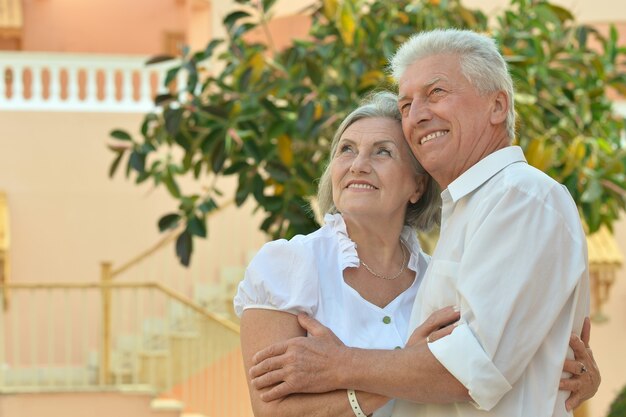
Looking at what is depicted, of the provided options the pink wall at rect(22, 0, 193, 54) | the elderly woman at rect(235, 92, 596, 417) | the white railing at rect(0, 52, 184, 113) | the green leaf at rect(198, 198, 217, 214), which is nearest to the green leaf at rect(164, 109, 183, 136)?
the green leaf at rect(198, 198, 217, 214)

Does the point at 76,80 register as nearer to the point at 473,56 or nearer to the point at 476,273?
the point at 473,56

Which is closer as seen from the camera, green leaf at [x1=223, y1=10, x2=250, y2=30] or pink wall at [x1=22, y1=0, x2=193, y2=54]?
green leaf at [x1=223, y1=10, x2=250, y2=30]

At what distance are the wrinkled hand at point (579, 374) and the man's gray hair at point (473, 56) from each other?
49 centimetres

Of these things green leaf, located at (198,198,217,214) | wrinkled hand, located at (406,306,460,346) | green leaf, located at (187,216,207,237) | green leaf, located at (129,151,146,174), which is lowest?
green leaf, located at (187,216,207,237)

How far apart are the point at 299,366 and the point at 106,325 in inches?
291

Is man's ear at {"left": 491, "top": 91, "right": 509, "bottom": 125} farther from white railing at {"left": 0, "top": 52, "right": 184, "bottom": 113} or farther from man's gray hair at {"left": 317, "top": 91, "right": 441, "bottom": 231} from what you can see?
white railing at {"left": 0, "top": 52, "right": 184, "bottom": 113}

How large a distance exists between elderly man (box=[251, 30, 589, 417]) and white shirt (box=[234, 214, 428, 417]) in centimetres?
8

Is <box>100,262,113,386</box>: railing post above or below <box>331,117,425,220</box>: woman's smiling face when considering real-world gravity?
below

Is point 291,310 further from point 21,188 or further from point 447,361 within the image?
point 21,188

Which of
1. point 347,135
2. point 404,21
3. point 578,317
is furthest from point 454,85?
point 404,21

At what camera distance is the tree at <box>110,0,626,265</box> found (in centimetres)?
656

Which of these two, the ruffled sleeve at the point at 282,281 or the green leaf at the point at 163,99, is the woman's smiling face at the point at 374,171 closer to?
the ruffled sleeve at the point at 282,281

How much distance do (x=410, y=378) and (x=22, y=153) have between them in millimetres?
10364

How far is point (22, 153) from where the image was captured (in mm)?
12508
